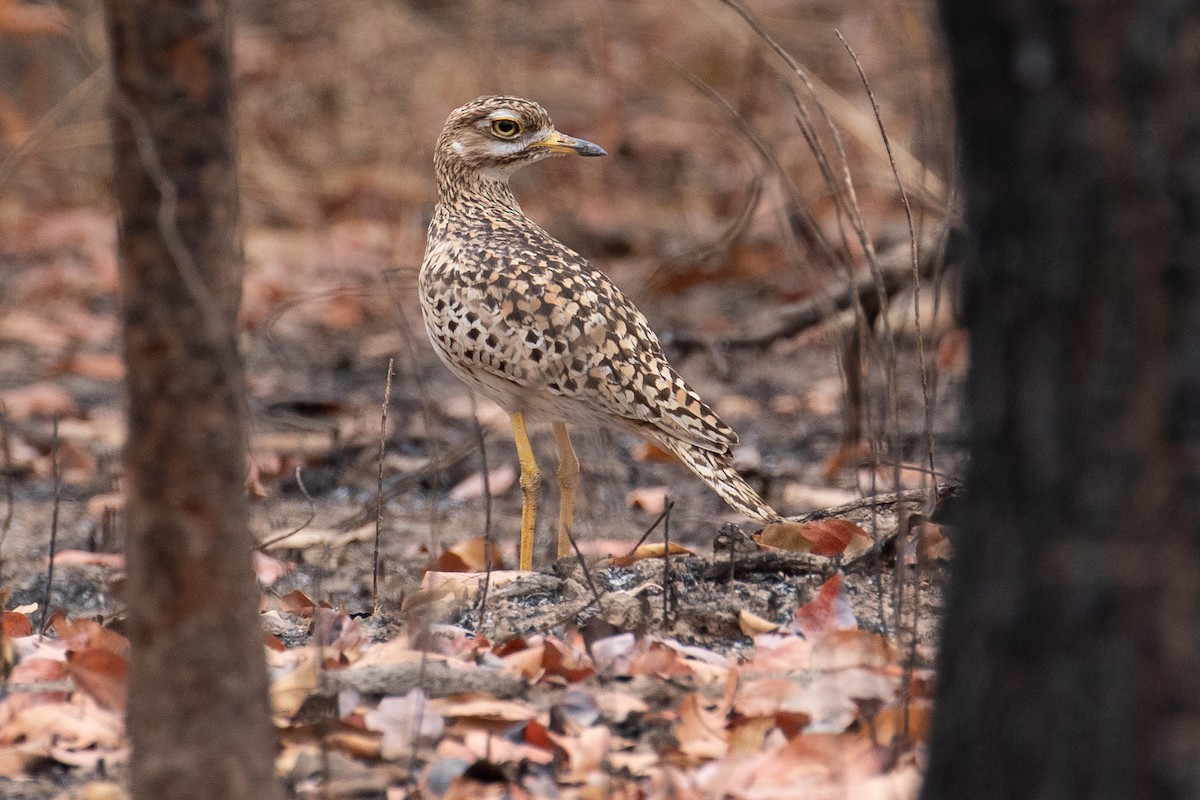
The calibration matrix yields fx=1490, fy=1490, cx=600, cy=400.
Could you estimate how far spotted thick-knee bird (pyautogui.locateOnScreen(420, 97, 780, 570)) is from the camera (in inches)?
163

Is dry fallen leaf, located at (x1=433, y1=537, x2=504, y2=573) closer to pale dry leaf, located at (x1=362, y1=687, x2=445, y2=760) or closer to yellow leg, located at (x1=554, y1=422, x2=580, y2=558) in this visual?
yellow leg, located at (x1=554, y1=422, x2=580, y2=558)

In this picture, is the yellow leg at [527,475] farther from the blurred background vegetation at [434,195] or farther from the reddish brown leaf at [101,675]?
the reddish brown leaf at [101,675]

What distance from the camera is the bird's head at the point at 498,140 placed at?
4.70 meters

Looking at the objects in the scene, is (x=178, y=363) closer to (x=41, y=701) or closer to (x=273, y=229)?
(x=41, y=701)

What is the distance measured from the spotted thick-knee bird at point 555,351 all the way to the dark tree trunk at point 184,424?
2.13 metres

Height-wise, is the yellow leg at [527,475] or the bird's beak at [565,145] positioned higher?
the bird's beak at [565,145]

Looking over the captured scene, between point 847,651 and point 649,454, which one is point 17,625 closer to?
point 847,651

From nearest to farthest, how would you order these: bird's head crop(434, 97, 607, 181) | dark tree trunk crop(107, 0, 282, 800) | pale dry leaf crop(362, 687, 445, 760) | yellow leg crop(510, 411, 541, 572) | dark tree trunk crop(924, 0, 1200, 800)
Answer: dark tree trunk crop(924, 0, 1200, 800)
dark tree trunk crop(107, 0, 282, 800)
pale dry leaf crop(362, 687, 445, 760)
yellow leg crop(510, 411, 541, 572)
bird's head crop(434, 97, 607, 181)

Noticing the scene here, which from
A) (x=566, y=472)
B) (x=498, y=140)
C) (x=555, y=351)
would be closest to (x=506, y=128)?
(x=498, y=140)

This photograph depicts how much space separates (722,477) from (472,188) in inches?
53.3

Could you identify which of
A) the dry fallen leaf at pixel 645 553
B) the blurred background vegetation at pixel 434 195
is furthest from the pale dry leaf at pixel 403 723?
the blurred background vegetation at pixel 434 195

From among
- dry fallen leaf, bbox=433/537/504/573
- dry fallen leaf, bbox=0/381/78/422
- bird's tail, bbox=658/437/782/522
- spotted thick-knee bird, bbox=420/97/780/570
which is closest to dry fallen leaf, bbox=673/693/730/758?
bird's tail, bbox=658/437/782/522

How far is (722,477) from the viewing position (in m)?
4.12

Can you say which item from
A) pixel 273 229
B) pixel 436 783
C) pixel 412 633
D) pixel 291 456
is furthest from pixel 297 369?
pixel 436 783
